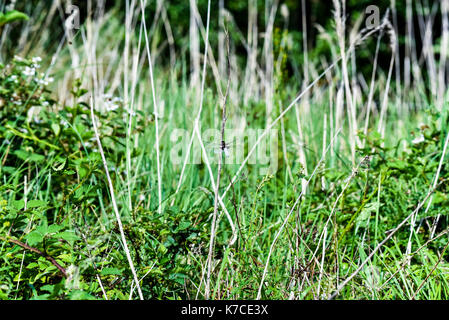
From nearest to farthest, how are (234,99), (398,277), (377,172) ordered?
(398,277)
(377,172)
(234,99)

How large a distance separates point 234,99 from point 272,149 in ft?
1.45

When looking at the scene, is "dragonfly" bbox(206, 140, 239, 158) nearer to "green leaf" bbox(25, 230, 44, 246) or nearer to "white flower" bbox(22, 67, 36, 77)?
"green leaf" bbox(25, 230, 44, 246)

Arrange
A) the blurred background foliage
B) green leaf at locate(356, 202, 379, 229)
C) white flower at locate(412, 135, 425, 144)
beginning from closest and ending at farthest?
1. green leaf at locate(356, 202, 379, 229)
2. white flower at locate(412, 135, 425, 144)
3. the blurred background foliage

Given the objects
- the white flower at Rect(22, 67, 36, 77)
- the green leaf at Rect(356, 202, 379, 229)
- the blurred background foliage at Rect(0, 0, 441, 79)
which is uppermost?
the blurred background foliage at Rect(0, 0, 441, 79)

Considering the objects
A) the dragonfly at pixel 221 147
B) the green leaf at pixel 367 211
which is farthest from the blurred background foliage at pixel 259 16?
the green leaf at pixel 367 211

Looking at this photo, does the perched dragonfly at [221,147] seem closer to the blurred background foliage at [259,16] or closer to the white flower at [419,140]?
the white flower at [419,140]

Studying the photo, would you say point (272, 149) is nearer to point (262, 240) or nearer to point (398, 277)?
point (262, 240)

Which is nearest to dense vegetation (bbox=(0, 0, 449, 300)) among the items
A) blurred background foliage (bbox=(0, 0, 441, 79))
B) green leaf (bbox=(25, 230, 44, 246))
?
green leaf (bbox=(25, 230, 44, 246))

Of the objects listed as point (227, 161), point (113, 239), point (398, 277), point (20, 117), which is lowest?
point (398, 277)

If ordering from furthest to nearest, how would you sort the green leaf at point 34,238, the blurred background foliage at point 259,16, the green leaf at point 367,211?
the blurred background foliage at point 259,16, the green leaf at point 367,211, the green leaf at point 34,238

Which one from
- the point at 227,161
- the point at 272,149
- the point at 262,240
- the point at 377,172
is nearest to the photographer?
the point at 262,240
